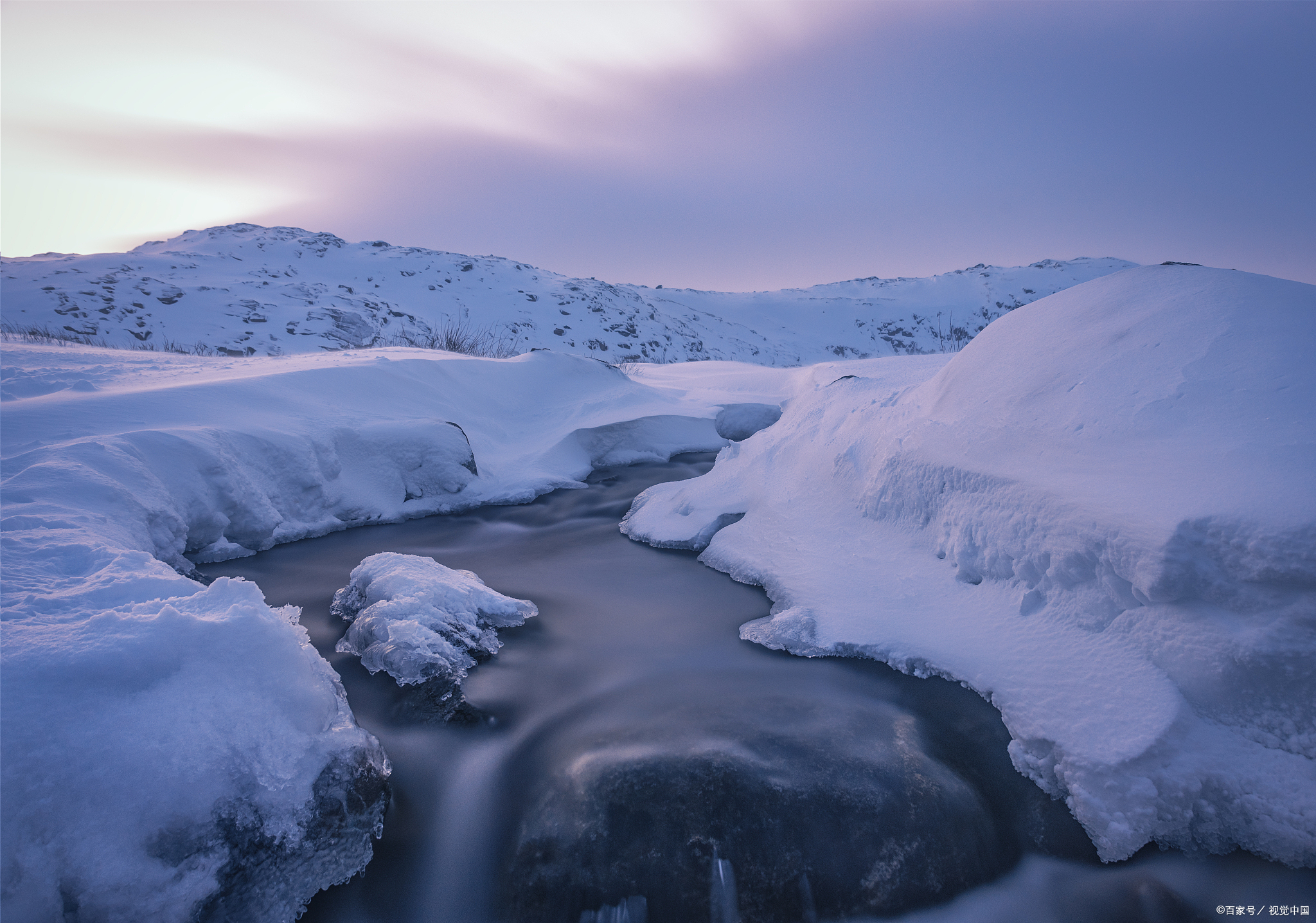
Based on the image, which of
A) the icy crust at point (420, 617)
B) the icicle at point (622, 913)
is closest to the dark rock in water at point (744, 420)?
the icy crust at point (420, 617)

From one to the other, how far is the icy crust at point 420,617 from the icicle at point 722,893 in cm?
155

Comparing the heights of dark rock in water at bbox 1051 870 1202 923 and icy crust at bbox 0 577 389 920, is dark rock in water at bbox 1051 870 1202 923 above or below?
below

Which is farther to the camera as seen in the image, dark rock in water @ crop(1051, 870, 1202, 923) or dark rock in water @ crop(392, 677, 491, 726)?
dark rock in water @ crop(392, 677, 491, 726)

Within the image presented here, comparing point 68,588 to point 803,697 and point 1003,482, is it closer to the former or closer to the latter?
point 803,697

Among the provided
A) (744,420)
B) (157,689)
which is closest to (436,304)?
(744,420)

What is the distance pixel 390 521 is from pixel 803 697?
4158mm

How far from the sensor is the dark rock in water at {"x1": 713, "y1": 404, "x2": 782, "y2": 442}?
8.45m

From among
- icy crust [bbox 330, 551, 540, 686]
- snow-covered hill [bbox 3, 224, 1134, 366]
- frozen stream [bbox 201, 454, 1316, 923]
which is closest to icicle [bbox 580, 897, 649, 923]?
frozen stream [bbox 201, 454, 1316, 923]

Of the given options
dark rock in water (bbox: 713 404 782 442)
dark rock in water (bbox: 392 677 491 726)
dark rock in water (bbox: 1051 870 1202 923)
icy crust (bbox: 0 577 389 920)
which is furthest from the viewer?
dark rock in water (bbox: 713 404 782 442)

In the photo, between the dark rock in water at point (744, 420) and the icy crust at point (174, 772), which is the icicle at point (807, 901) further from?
the dark rock in water at point (744, 420)

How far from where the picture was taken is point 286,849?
5.91 feet

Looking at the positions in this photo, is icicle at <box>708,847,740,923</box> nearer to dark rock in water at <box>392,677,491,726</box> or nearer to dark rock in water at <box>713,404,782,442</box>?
dark rock in water at <box>392,677,491,726</box>

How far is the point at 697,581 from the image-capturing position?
4.12 m

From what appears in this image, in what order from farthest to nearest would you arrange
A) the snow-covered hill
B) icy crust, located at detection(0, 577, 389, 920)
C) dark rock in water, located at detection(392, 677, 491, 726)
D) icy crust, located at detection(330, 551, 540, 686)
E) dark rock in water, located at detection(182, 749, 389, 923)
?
the snow-covered hill
icy crust, located at detection(330, 551, 540, 686)
dark rock in water, located at detection(392, 677, 491, 726)
dark rock in water, located at detection(182, 749, 389, 923)
icy crust, located at detection(0, 577, 389, 920)
